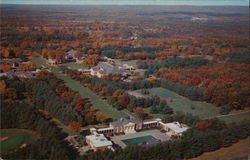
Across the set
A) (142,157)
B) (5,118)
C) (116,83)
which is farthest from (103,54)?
(142,157)

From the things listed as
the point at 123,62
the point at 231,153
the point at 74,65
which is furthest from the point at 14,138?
the point at 123,62

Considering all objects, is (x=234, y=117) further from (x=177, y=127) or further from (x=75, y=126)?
(x=75, y=126)

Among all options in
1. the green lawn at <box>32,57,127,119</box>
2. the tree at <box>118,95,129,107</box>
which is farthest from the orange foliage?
the tree at <box>118,95,129,107</box>

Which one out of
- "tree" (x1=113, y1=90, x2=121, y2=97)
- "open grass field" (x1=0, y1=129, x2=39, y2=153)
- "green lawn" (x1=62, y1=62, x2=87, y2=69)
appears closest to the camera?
"open grass field" (x1=0, y1=129, x2=39, y2=153)

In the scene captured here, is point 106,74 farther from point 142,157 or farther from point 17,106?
point 142,157

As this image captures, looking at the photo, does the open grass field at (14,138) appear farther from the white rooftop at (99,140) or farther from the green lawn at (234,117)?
the green lawn at (234,117)

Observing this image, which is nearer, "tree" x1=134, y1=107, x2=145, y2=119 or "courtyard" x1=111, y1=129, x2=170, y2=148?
"courtyard" x1=111, y1=129, x2=170, y2=148

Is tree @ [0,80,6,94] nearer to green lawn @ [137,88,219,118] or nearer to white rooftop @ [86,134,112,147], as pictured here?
white rooftop @ [86,134,112,147]
